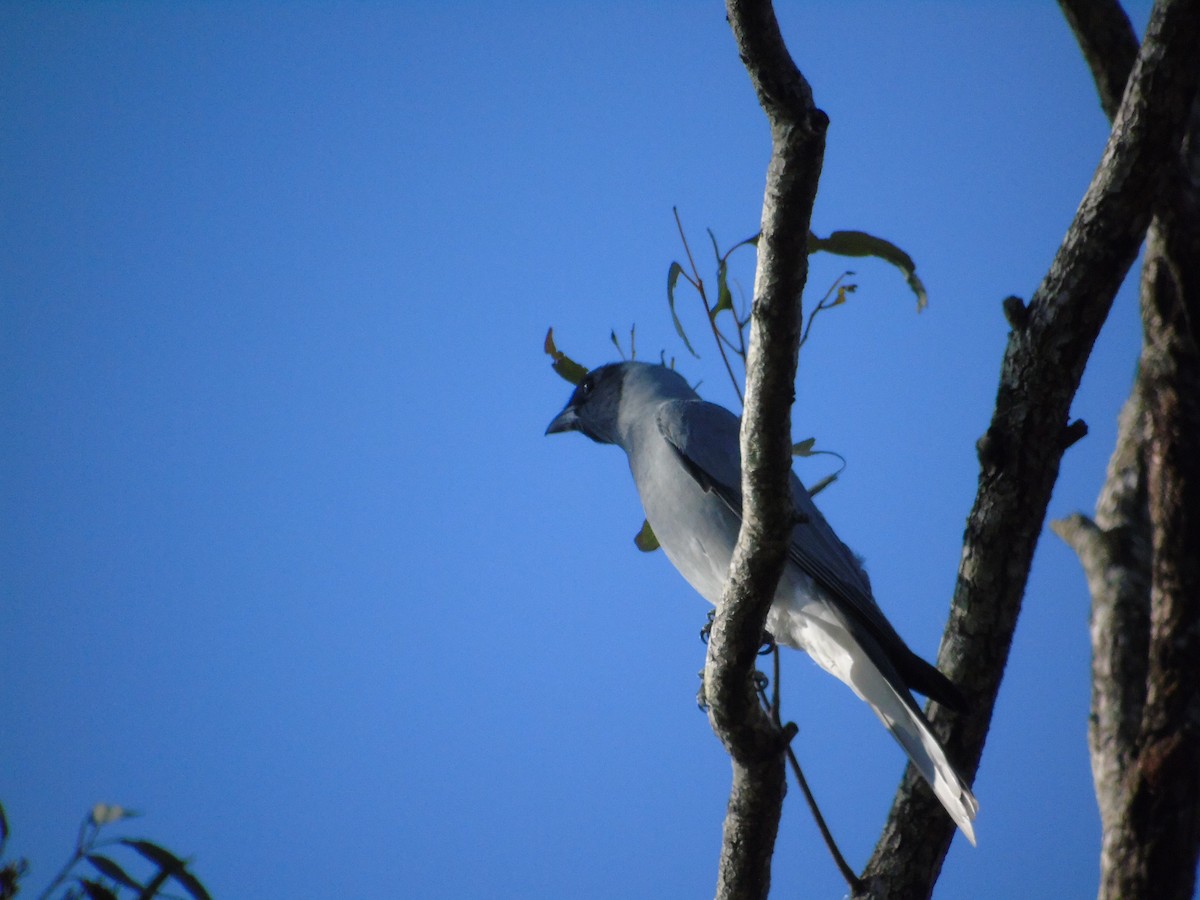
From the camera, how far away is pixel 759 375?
1.62 metres

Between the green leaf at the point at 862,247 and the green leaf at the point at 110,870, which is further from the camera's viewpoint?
the green leaf at the point at 862,247

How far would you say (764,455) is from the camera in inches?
65.5

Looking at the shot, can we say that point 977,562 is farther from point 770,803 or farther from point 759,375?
point 759,375

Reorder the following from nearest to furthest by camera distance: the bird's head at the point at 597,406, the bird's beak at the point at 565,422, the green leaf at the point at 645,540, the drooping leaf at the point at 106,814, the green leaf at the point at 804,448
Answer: the drooping leaf at the point at 106,814 → the green leaf at the point at 804,448 → the green leaf at the point at 645,540 → the bird's head at the point at 597,406 → the bird's beak at the point at 565,422

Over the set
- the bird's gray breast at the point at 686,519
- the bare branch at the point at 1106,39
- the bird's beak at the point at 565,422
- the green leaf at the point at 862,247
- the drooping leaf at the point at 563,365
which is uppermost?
the bare branch at the point at 1106,39

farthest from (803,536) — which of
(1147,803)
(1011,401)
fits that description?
(1147,803)

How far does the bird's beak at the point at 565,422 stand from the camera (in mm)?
3863

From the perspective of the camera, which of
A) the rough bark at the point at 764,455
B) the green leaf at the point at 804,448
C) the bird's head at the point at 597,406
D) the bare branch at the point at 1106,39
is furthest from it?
the bird's head at the point at 597,406

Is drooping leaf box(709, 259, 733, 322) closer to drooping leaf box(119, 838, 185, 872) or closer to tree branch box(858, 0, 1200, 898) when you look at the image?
tree branch box(858, 0, 1200, 898)

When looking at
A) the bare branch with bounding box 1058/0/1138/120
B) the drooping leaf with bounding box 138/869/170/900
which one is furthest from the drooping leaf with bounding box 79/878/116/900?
the bare branch with bounding box 1058/0/1138/120

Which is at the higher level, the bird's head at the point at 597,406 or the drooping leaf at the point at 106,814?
the bird's head at the point at 597,406

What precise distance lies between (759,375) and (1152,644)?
1507 millimetres

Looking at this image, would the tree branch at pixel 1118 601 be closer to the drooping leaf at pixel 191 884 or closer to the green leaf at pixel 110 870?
the drooping leaf at pixel 191 884

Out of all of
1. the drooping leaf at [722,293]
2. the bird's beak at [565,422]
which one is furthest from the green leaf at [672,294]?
the bird's beak at [565,422]
